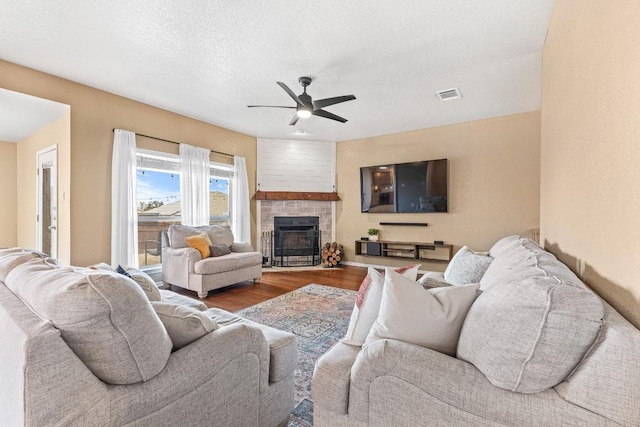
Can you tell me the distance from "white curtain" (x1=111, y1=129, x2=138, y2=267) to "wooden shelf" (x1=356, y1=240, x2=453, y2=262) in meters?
3.91

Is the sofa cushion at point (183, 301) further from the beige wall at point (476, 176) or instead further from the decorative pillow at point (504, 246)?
the beige wall at point (476, 176)

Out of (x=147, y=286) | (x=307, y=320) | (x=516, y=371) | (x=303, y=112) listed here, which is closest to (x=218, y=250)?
(x=307, y=320)

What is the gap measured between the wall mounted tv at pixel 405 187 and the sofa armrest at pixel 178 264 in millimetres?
3390

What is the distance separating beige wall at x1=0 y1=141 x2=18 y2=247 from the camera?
5348mm

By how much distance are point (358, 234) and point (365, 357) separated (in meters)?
5.11

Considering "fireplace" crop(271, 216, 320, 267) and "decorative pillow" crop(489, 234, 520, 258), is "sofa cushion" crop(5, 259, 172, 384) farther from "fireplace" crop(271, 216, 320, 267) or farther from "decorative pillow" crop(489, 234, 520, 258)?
"fireplace" crop(271, 216, 320, 267)

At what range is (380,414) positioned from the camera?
1069 millimetres

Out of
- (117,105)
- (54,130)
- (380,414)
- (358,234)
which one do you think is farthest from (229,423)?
(358,234)

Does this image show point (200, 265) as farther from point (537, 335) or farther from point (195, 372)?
point (537, 335)

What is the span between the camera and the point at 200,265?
3.85 meters

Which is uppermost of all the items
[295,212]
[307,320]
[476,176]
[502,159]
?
[502,159]

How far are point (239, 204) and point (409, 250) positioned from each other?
11.0ft

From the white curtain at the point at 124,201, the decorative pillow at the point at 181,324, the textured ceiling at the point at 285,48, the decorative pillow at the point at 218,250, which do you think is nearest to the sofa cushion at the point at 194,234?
the decorative pillow at the point at 218,250

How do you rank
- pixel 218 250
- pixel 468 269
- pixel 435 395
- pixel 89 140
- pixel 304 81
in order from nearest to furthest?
pixel 435 395, pixel 468 269, pixel 304 81, pixel 89 140, pixel 218 250
